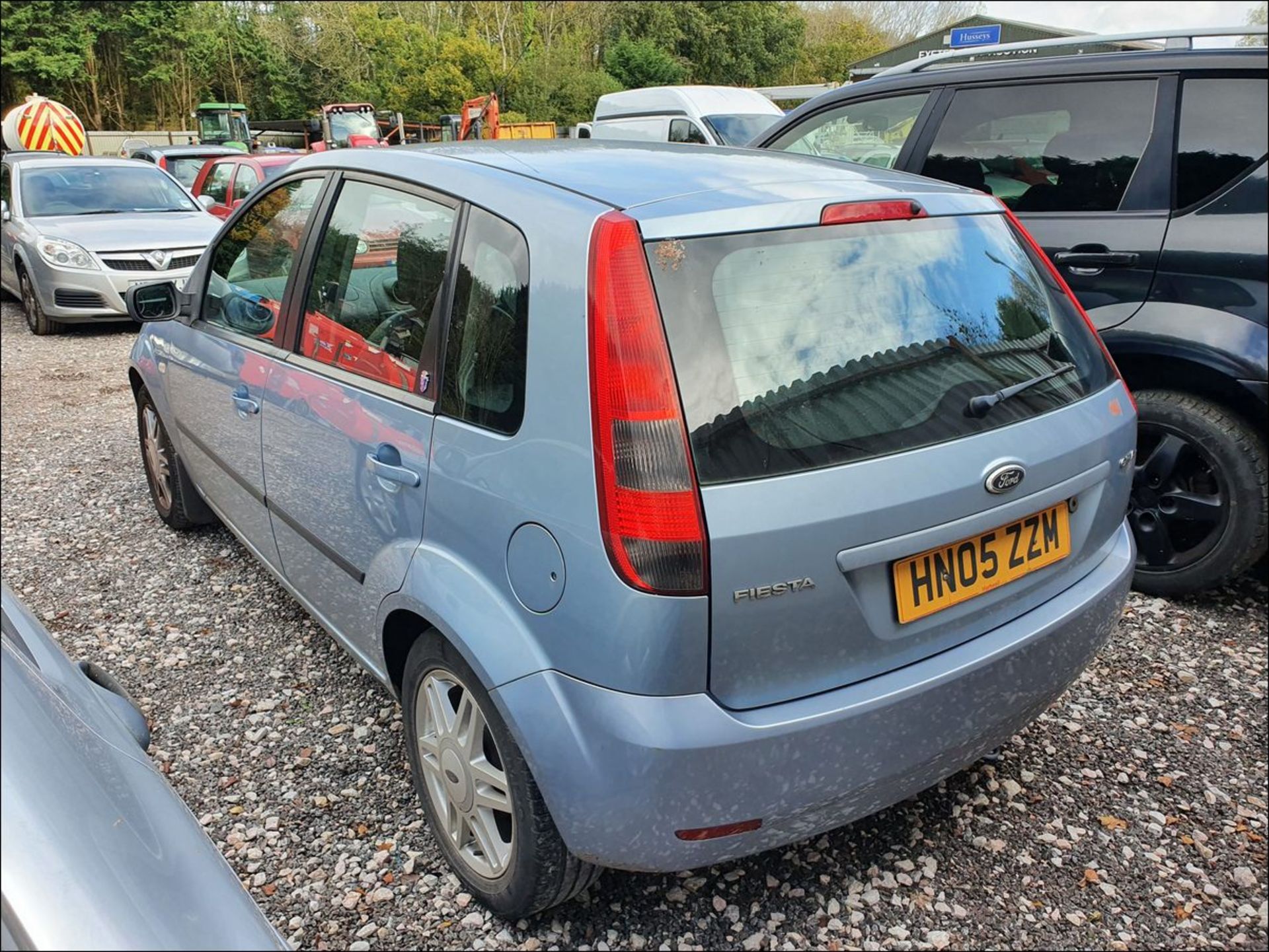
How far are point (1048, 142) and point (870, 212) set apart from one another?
7.68ft

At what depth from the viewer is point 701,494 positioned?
63.4 inches

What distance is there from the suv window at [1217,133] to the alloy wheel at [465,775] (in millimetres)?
3110

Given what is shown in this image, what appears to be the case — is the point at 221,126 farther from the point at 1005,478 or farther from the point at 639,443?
the point at 1005,478

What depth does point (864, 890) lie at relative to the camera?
220 cm

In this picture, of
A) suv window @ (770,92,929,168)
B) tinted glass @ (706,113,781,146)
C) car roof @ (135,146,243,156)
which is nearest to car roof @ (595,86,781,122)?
tinted glass @ (706,113,781,146)

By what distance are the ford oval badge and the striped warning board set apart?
1643cm

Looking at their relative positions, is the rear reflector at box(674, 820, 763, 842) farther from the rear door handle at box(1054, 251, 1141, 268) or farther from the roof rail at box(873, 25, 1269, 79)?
the roof rail at box(873, 25, 1269, 79)

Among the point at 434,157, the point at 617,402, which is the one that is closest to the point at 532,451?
the point at 617,402

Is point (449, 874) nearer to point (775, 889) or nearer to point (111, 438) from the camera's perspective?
point (775, 889)

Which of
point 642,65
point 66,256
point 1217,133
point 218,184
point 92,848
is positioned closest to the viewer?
point 92,848

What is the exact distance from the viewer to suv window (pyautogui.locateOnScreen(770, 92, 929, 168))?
431cm

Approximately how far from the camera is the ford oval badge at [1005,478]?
72.7 inches

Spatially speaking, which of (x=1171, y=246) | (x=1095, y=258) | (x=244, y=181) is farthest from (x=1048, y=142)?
(x=244, y=181)

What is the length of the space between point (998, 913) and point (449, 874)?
133 centimetres
